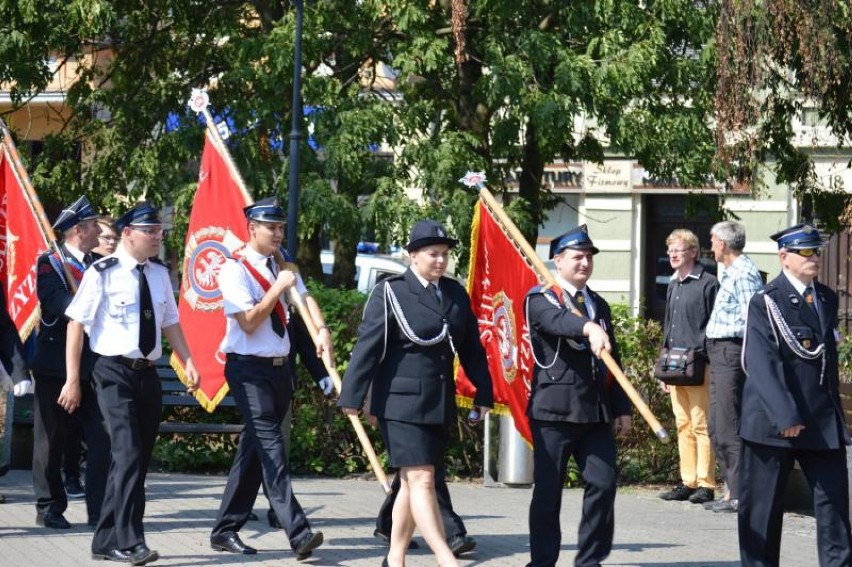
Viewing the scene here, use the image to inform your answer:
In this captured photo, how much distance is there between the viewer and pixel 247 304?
855cm

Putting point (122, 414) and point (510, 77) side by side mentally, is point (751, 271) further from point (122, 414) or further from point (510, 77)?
point (122, 414)

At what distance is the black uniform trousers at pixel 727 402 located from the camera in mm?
10750

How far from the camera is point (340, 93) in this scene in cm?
1477

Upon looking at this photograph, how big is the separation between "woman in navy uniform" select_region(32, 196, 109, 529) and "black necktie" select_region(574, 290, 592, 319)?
10.1 ft

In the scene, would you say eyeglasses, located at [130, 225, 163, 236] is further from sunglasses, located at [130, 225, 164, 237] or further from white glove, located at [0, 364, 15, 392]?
white glove, located at [0, 364, 15, 392]

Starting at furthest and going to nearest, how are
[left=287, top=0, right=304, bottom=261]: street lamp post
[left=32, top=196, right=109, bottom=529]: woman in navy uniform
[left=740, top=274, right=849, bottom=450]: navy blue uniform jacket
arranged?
[left=287, top=0, right=304, bottom=261]: street lamp post < [left=32, top=196, right=109, bottom=529]: woman in navy uniform < [left=740, top=274, right=849, bottom=450]: navy blue uniform jacket

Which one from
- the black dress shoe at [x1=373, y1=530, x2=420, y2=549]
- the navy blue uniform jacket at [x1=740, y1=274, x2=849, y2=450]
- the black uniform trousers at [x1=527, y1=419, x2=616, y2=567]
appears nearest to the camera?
the navy blue uniform jacket at [x1=740, y1=274, x2=849, y2=450]

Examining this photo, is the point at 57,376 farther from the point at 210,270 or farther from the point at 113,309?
the point at 113,309

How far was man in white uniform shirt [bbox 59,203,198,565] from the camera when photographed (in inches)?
332

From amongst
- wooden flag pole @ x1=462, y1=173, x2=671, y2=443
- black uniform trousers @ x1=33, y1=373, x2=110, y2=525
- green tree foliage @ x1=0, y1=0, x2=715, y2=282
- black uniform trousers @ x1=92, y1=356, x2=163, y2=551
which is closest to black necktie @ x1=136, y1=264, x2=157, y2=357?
black uniform trousers @ x1=92, y1=356, x2=163, y2=551

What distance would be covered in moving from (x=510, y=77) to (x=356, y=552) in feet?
19.4

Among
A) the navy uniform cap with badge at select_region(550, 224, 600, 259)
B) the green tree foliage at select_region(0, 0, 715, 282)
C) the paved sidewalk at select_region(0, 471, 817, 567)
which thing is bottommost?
the paved sidewalk at select_region(0, 471, 817, 567)

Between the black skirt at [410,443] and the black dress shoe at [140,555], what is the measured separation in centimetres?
149

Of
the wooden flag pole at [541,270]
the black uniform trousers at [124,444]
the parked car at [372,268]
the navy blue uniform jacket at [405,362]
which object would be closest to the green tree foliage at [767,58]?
the wooden flag pole at [541,270]
